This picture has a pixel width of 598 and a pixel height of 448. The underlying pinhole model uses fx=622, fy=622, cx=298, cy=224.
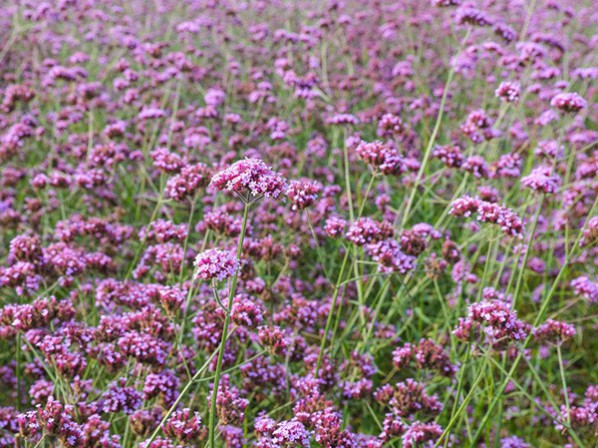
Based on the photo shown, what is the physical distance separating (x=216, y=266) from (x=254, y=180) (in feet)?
1.01

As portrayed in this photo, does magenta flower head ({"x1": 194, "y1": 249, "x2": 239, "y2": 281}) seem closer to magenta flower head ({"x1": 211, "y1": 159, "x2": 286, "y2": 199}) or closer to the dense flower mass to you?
the dense flower mass

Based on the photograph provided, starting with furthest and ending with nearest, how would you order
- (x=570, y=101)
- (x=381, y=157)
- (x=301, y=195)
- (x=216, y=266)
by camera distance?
(x=570, y=101), (x=381, y=157), (x=301, y=195), (x=216, y=266)

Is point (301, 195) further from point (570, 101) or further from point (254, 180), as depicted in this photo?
point (570, 101)

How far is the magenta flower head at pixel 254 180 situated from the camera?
2.03 metres

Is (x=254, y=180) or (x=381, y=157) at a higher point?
(x=254, y=180)

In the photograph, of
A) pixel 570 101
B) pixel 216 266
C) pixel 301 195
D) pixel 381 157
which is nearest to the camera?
pixel 216 266

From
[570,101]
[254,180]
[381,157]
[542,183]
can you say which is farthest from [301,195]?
[570,101]

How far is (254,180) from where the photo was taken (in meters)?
2.05

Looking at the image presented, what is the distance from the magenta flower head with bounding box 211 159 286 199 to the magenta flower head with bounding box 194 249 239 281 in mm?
228

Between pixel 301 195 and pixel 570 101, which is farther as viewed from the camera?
pixel 570 101

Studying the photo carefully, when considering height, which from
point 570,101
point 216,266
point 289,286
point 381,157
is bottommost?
point 289,286

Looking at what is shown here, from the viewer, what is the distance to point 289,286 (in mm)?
3699

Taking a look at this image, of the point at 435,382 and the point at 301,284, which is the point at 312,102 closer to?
the point at 301,284

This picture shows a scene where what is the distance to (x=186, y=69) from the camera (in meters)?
5.12
